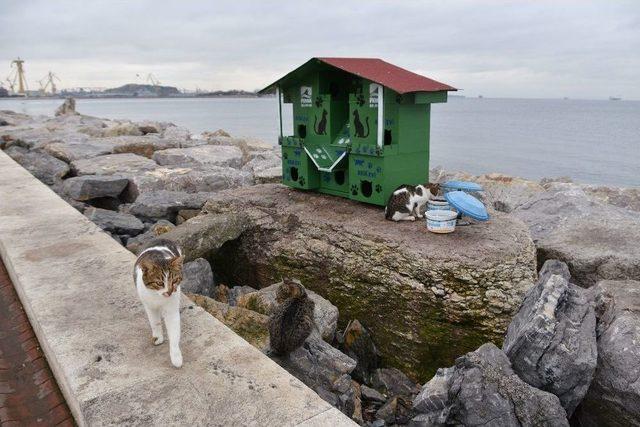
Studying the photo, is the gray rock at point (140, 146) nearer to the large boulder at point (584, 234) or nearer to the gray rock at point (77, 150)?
the gray rock at point (77, 150)

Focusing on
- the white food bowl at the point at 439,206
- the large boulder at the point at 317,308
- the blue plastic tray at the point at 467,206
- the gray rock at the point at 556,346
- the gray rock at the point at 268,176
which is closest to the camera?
the gray rock at the point at 556,346

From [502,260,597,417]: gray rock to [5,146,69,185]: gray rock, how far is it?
9.76 metres

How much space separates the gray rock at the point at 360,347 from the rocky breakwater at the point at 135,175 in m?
3.07

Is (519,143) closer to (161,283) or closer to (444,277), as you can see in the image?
(444,277)

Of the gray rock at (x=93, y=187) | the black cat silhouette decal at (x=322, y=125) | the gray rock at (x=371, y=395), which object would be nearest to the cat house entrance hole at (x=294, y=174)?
the black cat silhouette decal at (x=322, y=125)

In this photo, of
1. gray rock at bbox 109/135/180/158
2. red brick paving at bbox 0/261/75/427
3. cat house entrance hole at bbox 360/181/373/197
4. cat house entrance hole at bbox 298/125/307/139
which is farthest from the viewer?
gray rock at bbox 109/135/180/158

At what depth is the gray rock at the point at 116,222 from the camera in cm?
752

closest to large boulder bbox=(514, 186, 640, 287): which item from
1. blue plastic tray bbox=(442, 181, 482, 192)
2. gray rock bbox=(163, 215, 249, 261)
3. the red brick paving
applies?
blue plastic tray bbox=(442, 181, 482, 192)

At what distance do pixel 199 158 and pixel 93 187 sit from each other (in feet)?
10.9

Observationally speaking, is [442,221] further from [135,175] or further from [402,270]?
[135,175]

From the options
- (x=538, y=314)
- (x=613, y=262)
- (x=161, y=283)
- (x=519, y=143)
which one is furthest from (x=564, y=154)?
(x=161, y=283)

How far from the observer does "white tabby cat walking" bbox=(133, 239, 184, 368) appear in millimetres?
3121

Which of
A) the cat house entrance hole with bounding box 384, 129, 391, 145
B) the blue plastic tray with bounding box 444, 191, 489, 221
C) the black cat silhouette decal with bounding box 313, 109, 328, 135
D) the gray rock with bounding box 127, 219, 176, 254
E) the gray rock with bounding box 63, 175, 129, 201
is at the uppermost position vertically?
the black cat silhouette decal with bounding box 313, 109, 328, 135

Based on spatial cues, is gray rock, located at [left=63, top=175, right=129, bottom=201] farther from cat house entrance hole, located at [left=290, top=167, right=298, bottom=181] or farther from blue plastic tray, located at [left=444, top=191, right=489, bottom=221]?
blue plastic tray, located at [left=444, top=191, right=489, bottom=221]
